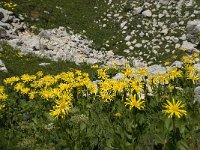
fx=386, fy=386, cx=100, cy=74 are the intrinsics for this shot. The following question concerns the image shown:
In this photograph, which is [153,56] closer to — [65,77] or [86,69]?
[86,69]

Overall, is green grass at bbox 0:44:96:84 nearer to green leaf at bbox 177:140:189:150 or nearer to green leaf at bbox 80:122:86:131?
green leaf at bbox 80:122:86:131

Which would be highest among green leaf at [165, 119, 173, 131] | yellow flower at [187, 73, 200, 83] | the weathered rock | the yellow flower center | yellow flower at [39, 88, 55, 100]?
the weathered rock

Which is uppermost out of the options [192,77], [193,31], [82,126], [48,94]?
[193,31]

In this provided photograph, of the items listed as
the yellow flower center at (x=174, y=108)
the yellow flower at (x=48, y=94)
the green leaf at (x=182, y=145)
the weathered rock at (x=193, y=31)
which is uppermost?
the weathered rock at (x=193, y=31)

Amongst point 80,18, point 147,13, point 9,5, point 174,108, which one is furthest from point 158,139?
point 80,18

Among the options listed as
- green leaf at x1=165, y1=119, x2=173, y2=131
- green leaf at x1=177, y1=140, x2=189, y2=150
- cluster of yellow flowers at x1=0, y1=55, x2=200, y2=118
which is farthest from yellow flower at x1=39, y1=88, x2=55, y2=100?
green leaf at x1=177, y1=140, x2=189, y2=150

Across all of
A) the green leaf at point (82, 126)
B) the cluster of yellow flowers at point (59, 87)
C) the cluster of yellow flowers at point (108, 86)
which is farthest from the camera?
the cluster of yellow flowers at point (59, 87)

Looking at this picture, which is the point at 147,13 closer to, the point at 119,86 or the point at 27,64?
the point at 27,64

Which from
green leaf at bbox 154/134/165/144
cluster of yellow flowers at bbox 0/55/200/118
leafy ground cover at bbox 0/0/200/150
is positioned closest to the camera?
green leaf at bbox 154/134/165/144

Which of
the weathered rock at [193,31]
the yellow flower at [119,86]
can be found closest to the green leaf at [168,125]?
the yellow flower at [119,86]

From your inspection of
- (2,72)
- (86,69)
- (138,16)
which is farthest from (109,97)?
(138,16)

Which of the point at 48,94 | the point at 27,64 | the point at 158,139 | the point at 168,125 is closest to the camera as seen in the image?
the point at 158,139

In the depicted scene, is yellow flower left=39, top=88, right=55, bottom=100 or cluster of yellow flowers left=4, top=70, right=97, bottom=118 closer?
cluster of yellow flowers left=4, top=70, right=97, bottom=118

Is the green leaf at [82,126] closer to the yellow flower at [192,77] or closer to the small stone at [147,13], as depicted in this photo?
the yellow flower at [192,77]
